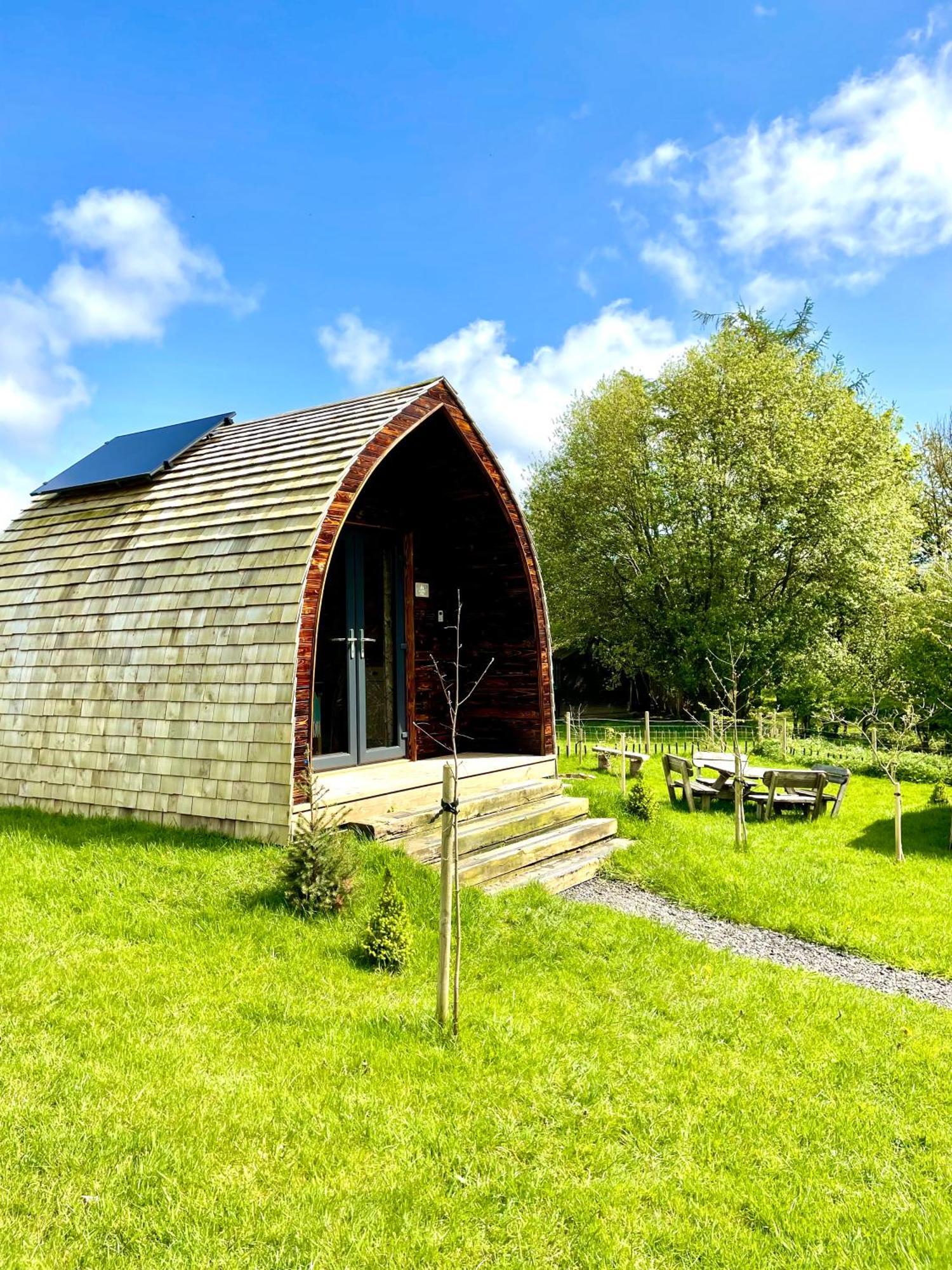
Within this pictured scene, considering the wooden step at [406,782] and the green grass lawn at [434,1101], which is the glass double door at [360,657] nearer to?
the wooden step at [406,782]

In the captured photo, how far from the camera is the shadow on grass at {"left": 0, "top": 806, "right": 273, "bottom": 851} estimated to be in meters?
6.00

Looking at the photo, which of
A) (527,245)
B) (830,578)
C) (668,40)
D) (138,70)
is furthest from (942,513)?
(138,70)

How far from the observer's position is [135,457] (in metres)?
8.95

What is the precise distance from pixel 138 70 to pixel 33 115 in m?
1.38

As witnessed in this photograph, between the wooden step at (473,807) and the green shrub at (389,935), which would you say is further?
the wooden step at (473,807)

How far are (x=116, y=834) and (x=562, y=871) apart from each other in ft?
13.5

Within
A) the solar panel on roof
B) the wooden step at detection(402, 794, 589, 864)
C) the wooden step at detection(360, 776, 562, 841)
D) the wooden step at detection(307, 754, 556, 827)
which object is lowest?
the wooden step at detection(402, 794, 589, 864)

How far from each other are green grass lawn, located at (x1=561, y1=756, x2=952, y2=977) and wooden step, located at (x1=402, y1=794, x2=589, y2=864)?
29.0 inches

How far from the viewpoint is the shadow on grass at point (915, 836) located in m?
8.30

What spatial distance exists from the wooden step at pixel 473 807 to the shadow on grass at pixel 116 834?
0.97 m

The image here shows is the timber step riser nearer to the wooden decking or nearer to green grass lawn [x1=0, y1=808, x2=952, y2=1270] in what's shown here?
the wooden decking

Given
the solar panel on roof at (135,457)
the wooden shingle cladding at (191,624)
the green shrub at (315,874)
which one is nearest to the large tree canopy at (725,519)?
the wooden shingle cladding at (191,624)

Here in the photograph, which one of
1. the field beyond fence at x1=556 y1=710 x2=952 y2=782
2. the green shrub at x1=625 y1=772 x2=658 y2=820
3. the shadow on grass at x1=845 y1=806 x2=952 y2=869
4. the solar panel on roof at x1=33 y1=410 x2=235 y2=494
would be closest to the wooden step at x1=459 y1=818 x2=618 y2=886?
the green shrub at x1=625 y1=772 x2=658 y2=820

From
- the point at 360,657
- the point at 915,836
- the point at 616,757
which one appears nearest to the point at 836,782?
the point at 915,836
